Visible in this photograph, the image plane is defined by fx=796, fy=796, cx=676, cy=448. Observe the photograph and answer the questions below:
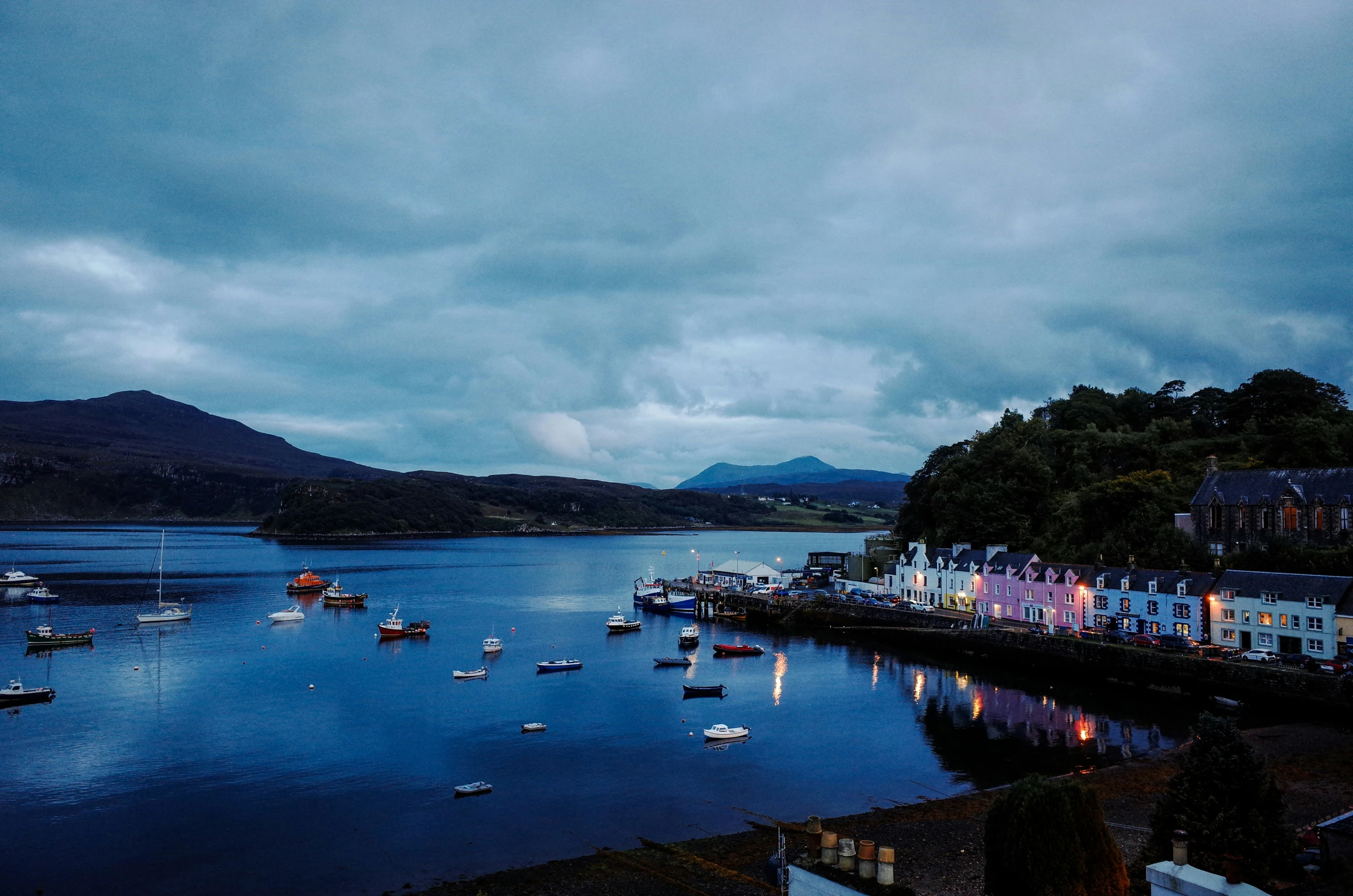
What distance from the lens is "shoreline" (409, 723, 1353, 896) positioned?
20.4 meters

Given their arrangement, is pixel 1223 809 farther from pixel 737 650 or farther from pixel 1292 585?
pixel 737 650

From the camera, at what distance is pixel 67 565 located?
4756 inches

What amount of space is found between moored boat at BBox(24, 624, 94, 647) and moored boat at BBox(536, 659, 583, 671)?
34564 mm

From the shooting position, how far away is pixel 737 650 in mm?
59844

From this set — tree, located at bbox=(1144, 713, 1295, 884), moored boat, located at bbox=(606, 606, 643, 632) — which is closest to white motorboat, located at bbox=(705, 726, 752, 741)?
tree, located at bbox=(1144, 713, 1295, 884)

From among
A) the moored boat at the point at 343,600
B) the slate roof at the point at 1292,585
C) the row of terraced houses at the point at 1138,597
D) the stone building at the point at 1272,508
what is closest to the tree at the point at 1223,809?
the row of terraced houses at the point at 1138,597

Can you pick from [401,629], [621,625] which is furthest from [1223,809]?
[401,629]

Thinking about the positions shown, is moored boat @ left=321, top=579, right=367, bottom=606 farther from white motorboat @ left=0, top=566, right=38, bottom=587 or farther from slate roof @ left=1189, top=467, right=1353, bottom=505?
slate roof @ left=1189, top=467, right=1353, bottom=505

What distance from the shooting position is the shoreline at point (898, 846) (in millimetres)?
20422

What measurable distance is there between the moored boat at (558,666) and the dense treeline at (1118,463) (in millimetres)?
42609

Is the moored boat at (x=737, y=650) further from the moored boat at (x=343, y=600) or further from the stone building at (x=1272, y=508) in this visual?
the moored boat at (x=343, y=600)

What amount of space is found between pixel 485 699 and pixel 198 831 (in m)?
20.3

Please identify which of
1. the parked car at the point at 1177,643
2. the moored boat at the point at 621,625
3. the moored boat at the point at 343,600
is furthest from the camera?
the moored boat at the point at 343,600

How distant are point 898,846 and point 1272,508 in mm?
49333
